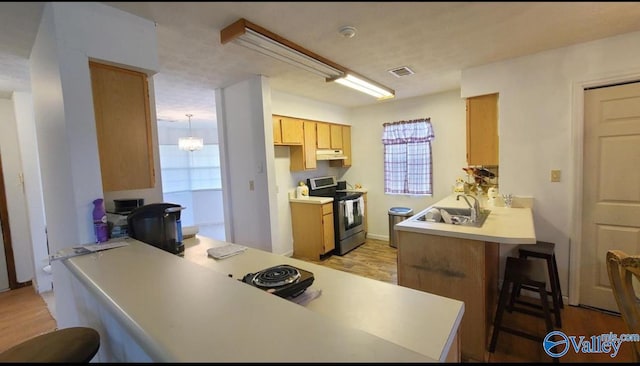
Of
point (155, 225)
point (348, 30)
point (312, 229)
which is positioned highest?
point (348, 30)

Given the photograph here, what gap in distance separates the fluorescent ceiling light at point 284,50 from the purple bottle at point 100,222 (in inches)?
39.7

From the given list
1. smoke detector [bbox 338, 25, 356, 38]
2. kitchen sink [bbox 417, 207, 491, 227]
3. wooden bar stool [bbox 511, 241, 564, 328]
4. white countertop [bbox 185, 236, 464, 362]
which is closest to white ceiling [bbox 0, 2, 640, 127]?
smoke detector [bbox 338, 25, 356, 38]

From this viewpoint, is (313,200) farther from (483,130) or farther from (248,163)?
(483,130)

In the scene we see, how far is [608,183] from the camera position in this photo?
2.11m

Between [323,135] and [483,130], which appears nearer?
[483,130]

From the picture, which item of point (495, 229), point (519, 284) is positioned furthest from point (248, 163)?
point (519, 284)

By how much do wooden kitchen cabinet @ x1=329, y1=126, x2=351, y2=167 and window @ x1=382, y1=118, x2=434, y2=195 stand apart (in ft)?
2.14

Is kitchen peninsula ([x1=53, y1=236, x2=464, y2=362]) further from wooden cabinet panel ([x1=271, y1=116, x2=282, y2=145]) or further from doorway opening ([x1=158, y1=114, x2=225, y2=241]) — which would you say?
doorway opening ([x1=158, y1=114, x2=225, y2=241])

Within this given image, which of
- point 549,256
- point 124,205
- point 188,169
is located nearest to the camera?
point 124,205

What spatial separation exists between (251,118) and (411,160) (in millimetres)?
2553

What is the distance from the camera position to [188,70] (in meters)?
2.56

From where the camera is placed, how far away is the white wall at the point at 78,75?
0.50m

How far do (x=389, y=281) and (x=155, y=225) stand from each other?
8.03 ft

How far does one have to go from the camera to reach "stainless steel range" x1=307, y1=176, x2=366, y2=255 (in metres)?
3.81
